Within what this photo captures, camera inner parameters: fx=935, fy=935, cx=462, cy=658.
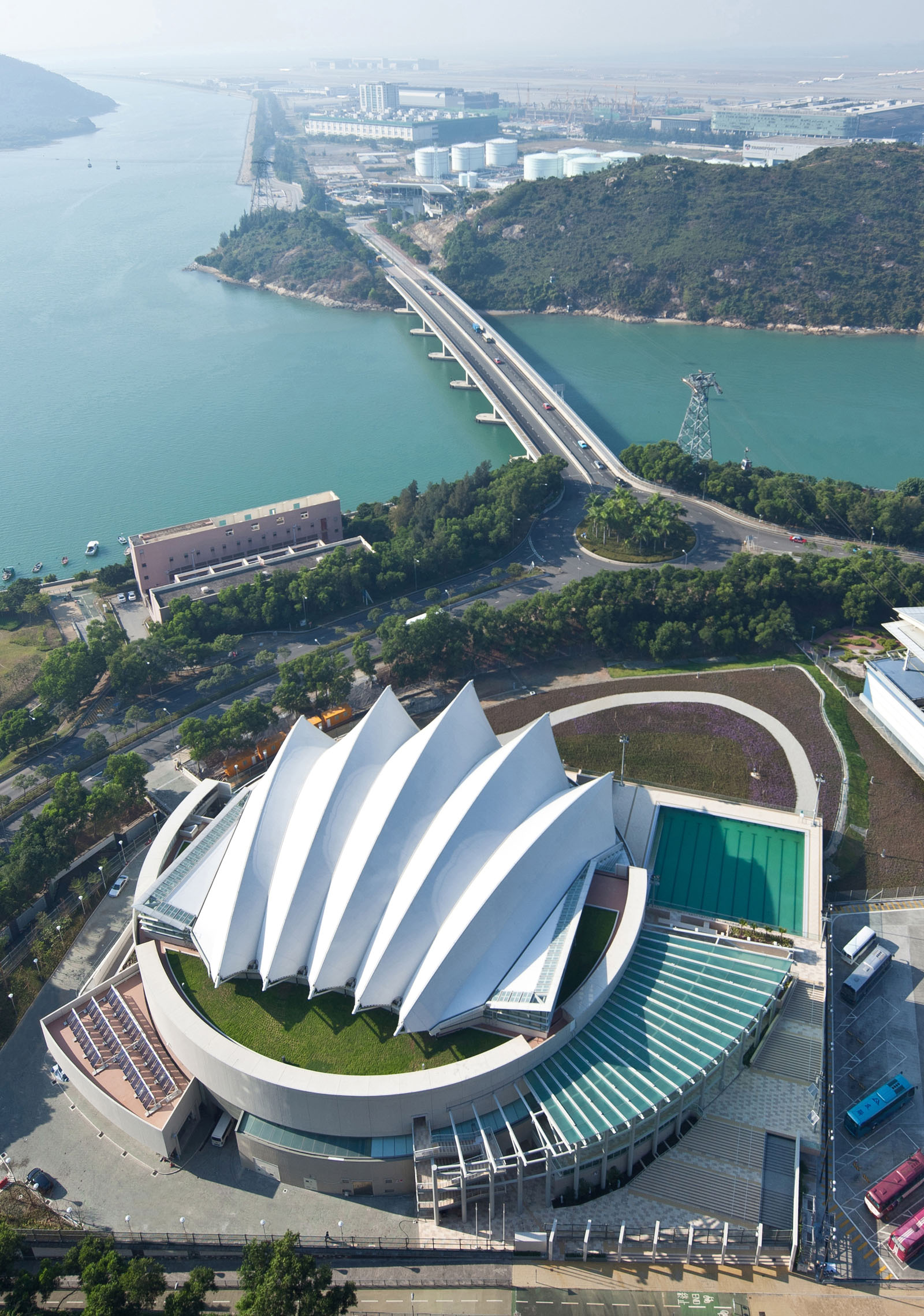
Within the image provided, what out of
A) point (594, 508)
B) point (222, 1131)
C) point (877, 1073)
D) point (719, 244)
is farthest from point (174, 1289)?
point (719, 244)

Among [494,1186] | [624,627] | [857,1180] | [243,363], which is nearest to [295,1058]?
[494,1186]

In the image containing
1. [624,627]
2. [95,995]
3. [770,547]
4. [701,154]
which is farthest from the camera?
[701,154]

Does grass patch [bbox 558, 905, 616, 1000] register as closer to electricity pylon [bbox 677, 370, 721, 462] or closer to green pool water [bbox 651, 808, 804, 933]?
green pool water [bbox 651, 808, 804, 933]

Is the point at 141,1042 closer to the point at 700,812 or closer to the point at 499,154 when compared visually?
the point at 700,812

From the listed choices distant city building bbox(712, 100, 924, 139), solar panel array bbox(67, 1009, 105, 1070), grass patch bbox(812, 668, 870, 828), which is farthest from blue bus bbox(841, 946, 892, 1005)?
distant city building bbox(712, 100, 924, 139)

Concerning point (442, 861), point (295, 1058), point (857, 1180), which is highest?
point (442, 861)

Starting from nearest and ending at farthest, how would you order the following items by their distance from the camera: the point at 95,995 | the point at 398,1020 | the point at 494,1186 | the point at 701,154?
the point at 494,1186, the point at 398,1020, the point at 95,995, the point at 701,154

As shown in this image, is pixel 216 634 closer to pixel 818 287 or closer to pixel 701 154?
pixel 818 287

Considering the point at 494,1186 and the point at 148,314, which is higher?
the point at 148,314
